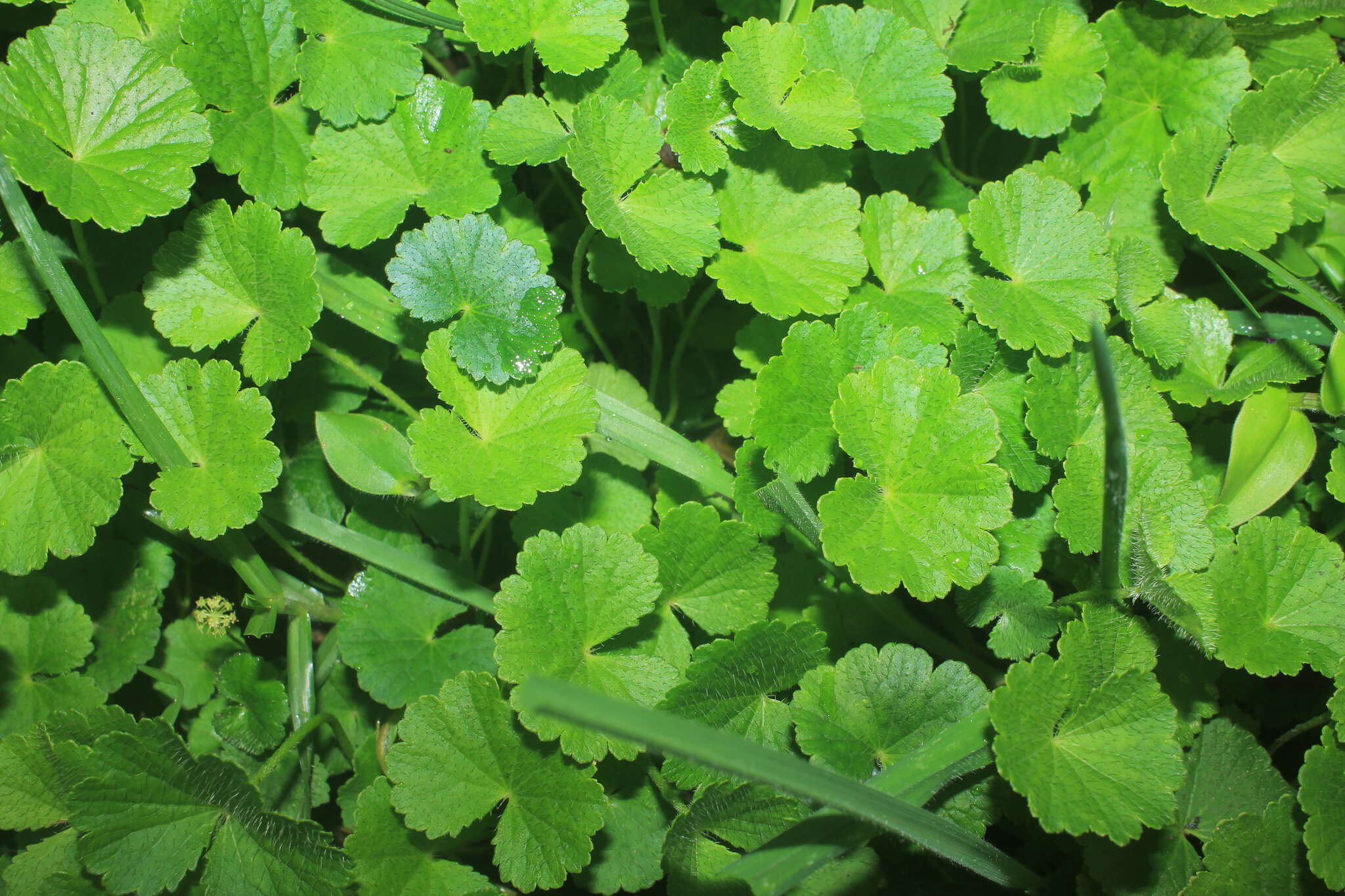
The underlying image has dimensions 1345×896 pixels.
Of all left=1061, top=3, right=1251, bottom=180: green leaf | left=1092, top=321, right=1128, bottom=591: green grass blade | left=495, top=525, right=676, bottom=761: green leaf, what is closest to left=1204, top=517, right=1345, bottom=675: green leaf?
left=1092, top=321, right=1128, bottom=591: green grass blade

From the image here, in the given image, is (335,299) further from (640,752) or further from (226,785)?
(640,752)

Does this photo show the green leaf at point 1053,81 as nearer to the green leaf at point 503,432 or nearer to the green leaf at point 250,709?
the green leaf at point 503,432

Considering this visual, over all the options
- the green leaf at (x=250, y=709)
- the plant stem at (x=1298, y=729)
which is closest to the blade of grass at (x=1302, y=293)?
the plant stem at (x=1298, y=729)

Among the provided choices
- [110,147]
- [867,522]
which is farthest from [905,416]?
[110,147]

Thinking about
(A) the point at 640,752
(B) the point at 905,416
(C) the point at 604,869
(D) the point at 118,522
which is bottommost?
(C) the point at 604,869

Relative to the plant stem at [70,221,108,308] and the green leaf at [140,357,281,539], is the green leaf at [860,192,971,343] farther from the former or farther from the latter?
the plant stem at [70,221,108,308]
